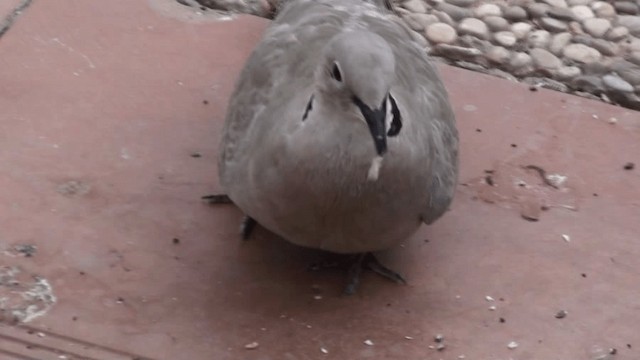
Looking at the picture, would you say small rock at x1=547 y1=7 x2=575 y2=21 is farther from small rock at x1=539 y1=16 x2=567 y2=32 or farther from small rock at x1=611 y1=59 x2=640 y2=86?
small rock at x1=611 y1=59 x2=640 y2=86

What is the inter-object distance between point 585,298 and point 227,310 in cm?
100

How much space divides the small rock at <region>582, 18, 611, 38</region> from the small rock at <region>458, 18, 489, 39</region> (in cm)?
38

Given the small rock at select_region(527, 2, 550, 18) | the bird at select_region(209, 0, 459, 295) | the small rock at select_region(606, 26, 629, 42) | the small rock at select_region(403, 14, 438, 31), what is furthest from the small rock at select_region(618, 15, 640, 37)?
the bird at select_region(209, 0, 459, 295)

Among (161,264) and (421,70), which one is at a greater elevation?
(421,70)

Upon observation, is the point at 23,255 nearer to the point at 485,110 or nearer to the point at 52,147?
the point at 52,147

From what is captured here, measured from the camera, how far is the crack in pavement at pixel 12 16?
3.62 m

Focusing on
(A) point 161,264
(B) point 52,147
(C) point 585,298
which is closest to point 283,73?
(A) point 161,264

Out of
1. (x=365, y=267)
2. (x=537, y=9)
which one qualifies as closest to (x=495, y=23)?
(x=537, y=9)

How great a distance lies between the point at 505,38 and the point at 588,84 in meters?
0.36

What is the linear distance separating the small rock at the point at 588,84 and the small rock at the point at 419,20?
563 mm

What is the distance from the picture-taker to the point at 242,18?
383 cm

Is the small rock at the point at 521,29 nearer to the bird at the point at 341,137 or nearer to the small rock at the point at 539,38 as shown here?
the small rock at the point at 539,38

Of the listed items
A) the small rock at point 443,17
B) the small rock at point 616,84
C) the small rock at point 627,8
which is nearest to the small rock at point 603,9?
the small rock at point 627,8

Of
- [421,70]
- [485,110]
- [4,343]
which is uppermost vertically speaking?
[421,70]
